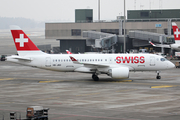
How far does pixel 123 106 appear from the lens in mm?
26781

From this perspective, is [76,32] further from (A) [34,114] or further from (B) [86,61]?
(A) [34,114]

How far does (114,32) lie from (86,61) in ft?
201

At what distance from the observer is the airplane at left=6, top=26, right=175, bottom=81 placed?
1774 inches

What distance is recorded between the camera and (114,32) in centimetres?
10588

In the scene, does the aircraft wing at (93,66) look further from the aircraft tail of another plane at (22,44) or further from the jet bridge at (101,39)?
the jet bridge at (101,39)

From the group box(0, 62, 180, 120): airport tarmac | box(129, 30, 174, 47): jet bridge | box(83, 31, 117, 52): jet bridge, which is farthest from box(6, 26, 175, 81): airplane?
box(129, 30, 174, 47): jet bridge

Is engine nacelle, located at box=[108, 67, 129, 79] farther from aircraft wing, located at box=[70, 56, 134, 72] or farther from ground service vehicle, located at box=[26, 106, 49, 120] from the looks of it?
ground service vehicle, located at box=[26, 106, 49, 120]

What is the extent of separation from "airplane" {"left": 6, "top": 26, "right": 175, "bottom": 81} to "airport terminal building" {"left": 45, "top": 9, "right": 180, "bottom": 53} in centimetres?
4470

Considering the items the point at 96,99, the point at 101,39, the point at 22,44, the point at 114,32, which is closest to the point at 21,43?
the point at 22,44

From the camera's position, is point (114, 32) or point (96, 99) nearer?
point (96, 99)

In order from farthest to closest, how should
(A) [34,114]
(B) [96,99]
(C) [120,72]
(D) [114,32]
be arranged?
(D) [114,32] < (C) [120,72] < (B) [96,99] < (A) [34,114]

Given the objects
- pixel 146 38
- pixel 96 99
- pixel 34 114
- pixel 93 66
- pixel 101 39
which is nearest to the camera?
pixel 34 114

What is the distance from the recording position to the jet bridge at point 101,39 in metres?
90.9

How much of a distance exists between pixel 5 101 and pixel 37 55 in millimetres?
17116
